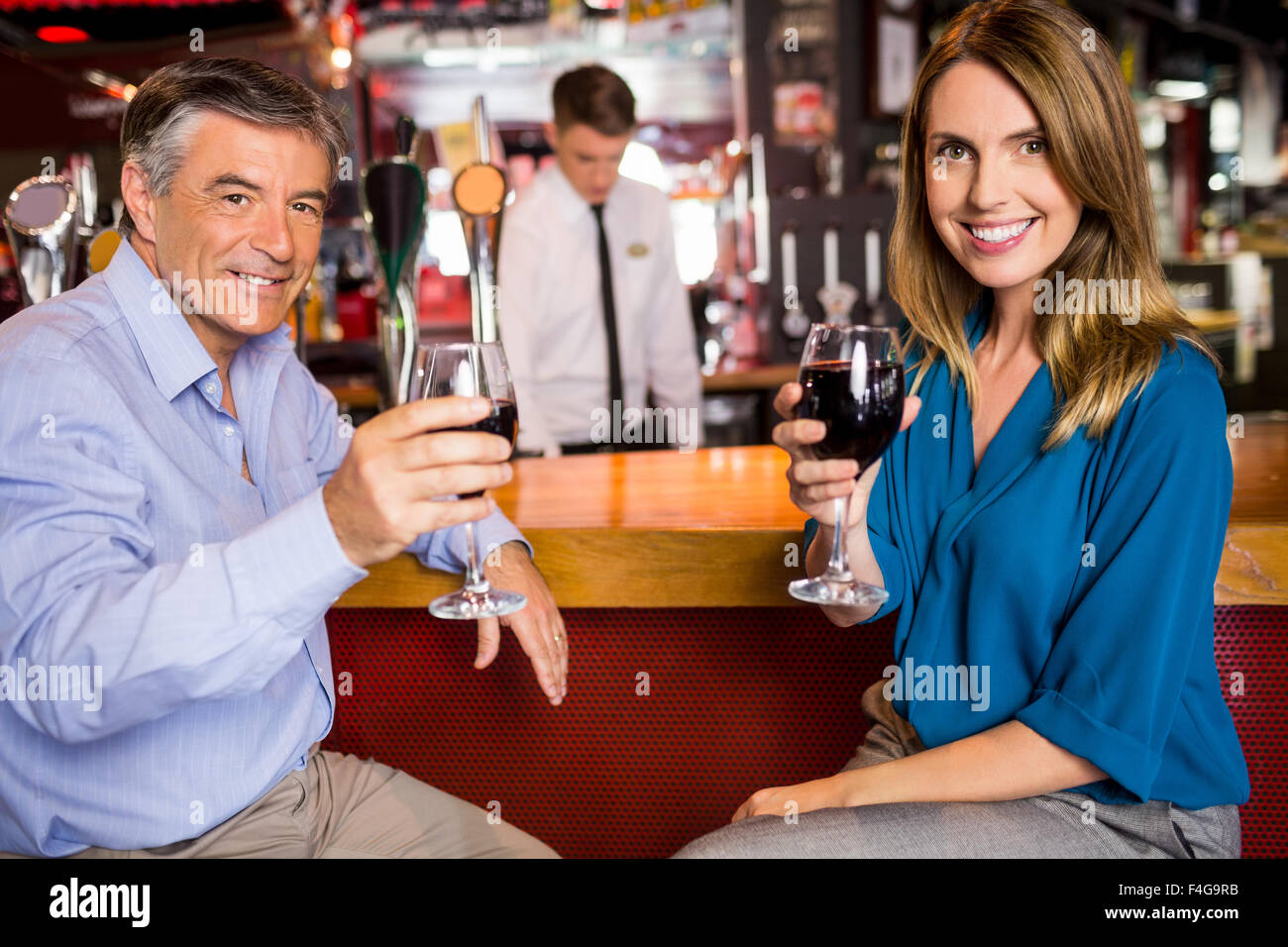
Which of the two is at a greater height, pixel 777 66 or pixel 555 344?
pixel 777 66

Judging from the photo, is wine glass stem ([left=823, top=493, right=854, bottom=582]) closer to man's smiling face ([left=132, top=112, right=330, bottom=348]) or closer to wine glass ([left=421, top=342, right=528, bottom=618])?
wine glass ([left=421, top=342, right=528, bottom=618])

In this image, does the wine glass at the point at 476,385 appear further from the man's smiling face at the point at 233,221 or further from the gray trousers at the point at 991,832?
the man's smiling face at the point at 233,221

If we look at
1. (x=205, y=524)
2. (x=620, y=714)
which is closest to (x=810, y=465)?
(x=205, y=524)

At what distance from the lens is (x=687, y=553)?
1.42 metres

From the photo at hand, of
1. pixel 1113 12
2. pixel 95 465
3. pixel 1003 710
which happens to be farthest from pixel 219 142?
pixel 1113 12

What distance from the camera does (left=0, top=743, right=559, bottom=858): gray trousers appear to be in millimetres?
1200

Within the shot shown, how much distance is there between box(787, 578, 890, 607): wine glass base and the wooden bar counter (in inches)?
13.6

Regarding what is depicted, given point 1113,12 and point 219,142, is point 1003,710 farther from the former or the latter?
point 1113,12

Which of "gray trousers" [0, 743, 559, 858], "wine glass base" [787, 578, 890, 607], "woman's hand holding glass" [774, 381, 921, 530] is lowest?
"gray trousers" [0, 743, 559, 858]

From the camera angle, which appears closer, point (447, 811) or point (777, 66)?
point (447, 811)

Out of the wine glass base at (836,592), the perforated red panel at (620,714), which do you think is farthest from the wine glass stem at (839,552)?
the perforated red panel at (620,714)

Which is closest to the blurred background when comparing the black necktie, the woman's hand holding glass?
the black necktie

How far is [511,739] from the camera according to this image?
165cm

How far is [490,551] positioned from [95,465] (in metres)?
0.49
